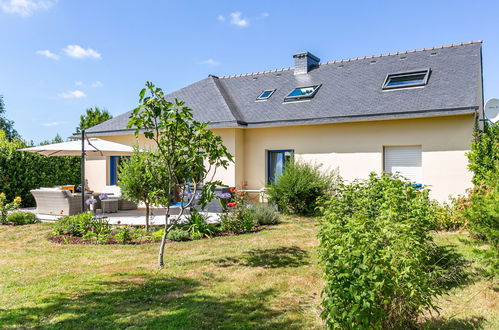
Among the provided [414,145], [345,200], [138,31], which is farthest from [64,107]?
[345,200]

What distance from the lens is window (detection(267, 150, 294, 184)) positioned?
14391mm

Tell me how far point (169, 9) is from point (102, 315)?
36.9ft

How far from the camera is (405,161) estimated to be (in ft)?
40.0

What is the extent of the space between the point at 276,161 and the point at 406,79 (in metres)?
5.74

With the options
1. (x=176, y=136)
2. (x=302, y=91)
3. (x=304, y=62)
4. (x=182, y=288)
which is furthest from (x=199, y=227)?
(x=304, y=62)

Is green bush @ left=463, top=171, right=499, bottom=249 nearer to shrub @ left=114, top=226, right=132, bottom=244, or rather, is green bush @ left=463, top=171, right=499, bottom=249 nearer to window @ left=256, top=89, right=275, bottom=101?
shrub @ left=114, top=226, right=132, bottom=244

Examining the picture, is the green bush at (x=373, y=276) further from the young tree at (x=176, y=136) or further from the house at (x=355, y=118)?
the house at (x=355, y=118)

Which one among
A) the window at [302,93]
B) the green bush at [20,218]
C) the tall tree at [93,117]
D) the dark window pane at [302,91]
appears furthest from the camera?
the tall tree at [93,117]

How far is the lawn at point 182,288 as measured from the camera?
4266 millimetres

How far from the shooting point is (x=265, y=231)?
32.0ft

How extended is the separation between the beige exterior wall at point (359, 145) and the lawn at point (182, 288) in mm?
4031

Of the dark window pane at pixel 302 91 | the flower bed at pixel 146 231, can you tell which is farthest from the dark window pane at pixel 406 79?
the flower bed at pixel 146 231

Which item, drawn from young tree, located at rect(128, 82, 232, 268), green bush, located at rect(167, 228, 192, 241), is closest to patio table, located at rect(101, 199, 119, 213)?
green bush, located at rect(167, 228, 192, 241)

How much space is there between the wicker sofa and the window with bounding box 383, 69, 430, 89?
37.8 feet
